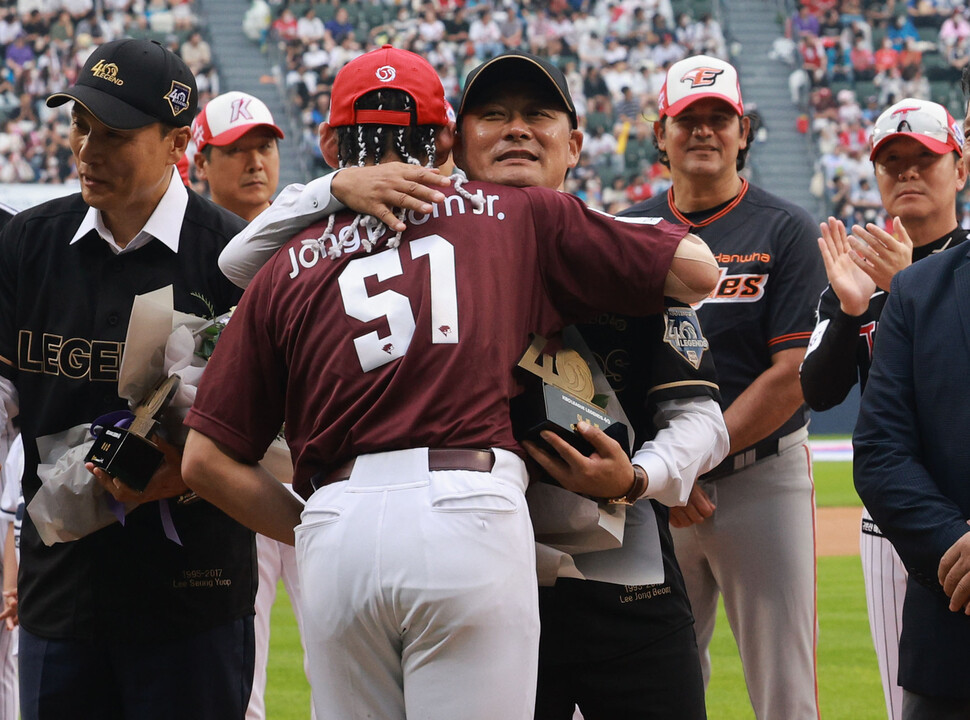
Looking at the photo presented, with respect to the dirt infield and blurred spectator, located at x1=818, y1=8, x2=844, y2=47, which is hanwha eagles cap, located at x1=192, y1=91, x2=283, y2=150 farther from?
blurred spectator, located at x1=818, y1=8, x2=844, y2=47

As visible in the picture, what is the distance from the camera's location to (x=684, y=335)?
8.78 feet

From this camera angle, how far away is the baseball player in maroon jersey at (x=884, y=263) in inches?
144

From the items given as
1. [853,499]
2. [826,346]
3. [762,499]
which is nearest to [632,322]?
[826,346]

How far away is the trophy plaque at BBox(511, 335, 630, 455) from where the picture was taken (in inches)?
93.7

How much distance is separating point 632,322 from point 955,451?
766 millimetres

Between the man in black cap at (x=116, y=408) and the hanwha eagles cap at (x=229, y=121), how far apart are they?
216cm

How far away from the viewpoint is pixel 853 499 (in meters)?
13.1

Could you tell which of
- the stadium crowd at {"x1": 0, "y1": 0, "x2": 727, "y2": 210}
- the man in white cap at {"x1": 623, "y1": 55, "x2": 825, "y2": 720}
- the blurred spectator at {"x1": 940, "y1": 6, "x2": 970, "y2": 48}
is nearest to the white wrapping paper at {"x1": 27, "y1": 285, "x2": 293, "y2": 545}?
the man in white cap at {"x1": 623, "y1": 55, "x2": 825, "y2": 720}

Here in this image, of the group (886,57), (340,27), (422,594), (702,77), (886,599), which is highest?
(340,27)

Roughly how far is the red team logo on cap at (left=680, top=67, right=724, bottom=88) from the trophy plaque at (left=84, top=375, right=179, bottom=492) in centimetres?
252

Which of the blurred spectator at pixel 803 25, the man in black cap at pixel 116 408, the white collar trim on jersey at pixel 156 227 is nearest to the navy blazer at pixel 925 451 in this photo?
the man in black cap at pixel 116 408

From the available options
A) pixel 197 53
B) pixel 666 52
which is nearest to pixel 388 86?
pixel 197 53

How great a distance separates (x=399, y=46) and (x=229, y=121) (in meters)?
18.0

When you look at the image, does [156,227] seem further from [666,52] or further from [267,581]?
[666,52]
